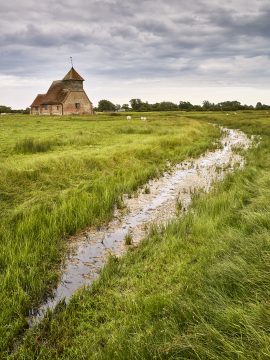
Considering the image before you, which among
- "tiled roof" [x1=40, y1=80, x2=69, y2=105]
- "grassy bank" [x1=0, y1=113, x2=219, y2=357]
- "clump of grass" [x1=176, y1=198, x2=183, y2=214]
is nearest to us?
"grassy bank" [x1=0, y1=113, x2=219, y2=357]

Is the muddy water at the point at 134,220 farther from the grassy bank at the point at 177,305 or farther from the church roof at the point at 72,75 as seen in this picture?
the church roof at the point at 72,75

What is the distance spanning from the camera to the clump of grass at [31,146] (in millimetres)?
18077

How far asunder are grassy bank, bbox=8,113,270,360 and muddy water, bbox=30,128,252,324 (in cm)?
48

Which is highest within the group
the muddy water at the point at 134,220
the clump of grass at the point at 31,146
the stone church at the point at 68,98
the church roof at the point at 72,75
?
the church roof at the point at 72,75

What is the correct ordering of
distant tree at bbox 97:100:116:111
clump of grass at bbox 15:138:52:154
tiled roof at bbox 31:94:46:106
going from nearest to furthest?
clump of grass at bbox 15:138:52:154
tiled roof at bbox 31:94:46:106
distant tree at bbox 97:100:116:111

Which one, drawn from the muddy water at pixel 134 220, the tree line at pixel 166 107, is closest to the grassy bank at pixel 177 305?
the muddy water at pixel 134 220

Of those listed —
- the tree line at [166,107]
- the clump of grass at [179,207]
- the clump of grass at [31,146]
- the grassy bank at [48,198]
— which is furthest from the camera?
the tree line at [166,107]

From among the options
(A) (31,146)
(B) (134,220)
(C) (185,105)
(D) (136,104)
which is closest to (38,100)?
(D) (136,104)

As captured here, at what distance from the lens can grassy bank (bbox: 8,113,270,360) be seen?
12.7 feet

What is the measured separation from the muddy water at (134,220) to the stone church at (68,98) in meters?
54.5

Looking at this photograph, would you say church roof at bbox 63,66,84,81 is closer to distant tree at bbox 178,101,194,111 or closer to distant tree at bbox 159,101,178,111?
distant tree at bbox 159,101,178,111

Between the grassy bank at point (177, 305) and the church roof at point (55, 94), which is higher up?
the church roof at point (55, 94)

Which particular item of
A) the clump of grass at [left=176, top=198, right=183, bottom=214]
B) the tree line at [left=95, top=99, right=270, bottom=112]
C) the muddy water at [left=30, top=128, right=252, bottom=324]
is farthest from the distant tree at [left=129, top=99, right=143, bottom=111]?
the clump of grass at [left=176, top=198, right=183, bottom=214]

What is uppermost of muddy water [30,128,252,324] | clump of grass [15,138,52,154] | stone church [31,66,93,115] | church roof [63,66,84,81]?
church roof [63,66,84,81]
